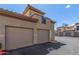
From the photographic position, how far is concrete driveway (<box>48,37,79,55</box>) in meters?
7.38

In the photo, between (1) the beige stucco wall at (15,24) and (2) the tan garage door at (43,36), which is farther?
(2) the tan garage door at (43,36)

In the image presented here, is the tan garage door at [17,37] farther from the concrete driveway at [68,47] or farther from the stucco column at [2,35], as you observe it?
the concrete driveway at [68,47]

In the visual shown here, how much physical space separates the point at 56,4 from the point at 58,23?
116cm

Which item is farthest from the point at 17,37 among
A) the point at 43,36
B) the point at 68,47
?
the point at 68,47

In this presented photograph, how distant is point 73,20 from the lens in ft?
25.8

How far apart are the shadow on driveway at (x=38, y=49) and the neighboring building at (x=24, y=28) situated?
24 cm

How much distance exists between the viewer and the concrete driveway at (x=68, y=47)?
7383 millimetres

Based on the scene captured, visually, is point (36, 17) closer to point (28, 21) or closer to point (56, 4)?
point (28, 21)

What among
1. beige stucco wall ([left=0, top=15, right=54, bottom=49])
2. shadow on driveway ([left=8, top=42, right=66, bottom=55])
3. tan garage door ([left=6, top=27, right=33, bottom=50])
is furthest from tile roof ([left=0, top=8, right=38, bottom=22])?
shadow on driveway ([left=8, top=42, right=66, bottom=55])

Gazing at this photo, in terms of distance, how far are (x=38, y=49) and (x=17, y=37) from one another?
125 centimetres

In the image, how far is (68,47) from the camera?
8.20 metres

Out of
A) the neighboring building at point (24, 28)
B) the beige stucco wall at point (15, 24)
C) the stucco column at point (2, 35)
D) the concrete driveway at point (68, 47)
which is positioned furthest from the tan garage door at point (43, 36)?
the stucco column at point (2, 35)

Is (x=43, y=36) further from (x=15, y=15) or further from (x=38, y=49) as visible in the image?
(x=15, y=15)

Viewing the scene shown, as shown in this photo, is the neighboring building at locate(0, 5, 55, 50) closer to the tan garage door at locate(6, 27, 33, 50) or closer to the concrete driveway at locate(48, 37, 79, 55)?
the tan garage door at locate(6, 27, 33, 50)
